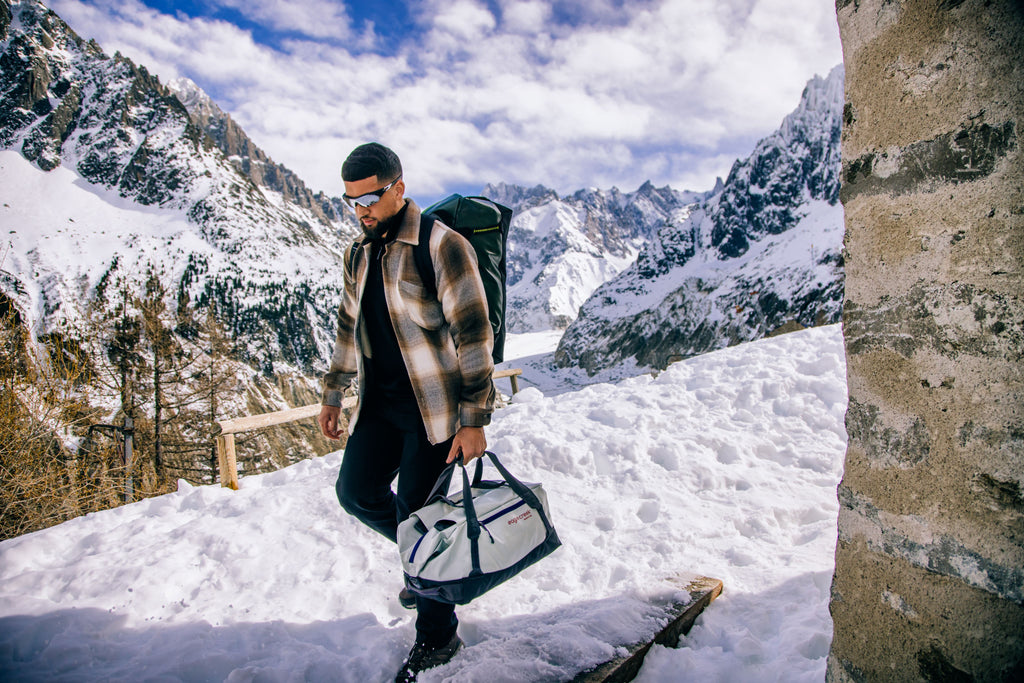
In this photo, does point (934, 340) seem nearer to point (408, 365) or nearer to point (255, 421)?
point (408, 365)

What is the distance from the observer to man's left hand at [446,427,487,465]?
5.89 feet

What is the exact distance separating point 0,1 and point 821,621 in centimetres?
9750

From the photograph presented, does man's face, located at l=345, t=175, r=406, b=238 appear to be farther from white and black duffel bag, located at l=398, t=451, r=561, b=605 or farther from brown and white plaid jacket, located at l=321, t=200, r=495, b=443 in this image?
white and black duffel bag, located at l=398, t=451, r=561, b=605

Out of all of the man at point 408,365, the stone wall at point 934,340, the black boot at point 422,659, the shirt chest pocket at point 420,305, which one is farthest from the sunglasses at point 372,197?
the black boot at point 422,659

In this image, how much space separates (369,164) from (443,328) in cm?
70

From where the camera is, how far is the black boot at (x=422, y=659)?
1887mm

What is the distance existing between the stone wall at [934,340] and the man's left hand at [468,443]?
115 centimetres

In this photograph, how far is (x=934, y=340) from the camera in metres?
1.08

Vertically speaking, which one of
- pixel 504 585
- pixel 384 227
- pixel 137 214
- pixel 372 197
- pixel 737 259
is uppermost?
pixel 137 214

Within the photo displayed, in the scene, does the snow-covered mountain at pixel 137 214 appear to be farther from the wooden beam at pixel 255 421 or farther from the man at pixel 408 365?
the man at pixel 408 365

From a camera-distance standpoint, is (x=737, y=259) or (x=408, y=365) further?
(x=737, y=259)

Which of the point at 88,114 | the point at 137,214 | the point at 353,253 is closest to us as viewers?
the point at 353,253

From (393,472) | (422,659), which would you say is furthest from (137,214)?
(422,659)

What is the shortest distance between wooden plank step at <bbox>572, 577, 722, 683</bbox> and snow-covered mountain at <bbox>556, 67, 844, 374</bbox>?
65.2 meters
